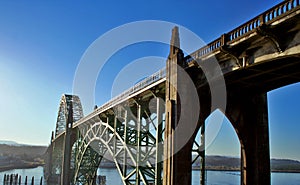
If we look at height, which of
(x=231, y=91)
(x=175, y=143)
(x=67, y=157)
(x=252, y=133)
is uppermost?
(x=231, y=91)

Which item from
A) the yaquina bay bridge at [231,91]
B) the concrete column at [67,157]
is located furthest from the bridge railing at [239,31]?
the concrete column at [67,157]

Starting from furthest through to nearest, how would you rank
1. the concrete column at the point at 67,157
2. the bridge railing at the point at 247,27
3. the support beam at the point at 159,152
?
the concrete column at the point at 67,157
the support beam at the point at 159,152
the bridge railing at the point at 247,27

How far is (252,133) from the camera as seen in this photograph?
18.2 meters

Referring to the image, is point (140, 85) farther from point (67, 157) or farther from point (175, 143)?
point (67, 157)

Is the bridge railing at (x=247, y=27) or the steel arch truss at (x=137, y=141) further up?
the bridge railing at (x=247, y=27)

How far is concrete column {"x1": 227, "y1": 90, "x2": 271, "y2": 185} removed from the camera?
690 inches

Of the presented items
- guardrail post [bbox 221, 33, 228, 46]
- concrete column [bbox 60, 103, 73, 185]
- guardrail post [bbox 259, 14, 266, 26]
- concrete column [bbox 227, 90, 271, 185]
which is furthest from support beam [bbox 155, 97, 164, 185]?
concrete column [bbox 60, 103, 73, 185]

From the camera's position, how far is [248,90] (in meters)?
18.0

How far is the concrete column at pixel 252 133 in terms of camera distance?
17.5m

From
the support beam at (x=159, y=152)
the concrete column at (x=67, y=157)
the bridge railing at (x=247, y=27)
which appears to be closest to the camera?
the bridge railing at (x=247, y=27)

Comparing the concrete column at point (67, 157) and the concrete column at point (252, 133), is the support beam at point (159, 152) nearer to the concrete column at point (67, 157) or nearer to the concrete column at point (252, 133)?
the concrete column at point (252, 133)

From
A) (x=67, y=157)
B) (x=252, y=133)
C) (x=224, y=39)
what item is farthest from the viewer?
(x=67, y=157)

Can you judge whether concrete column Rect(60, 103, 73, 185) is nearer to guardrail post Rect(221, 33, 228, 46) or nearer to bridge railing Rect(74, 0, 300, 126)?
bridge railing Rect(74, 0, 300, 126)

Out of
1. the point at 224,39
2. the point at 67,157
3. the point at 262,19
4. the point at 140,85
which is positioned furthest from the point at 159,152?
the point at 67,157
